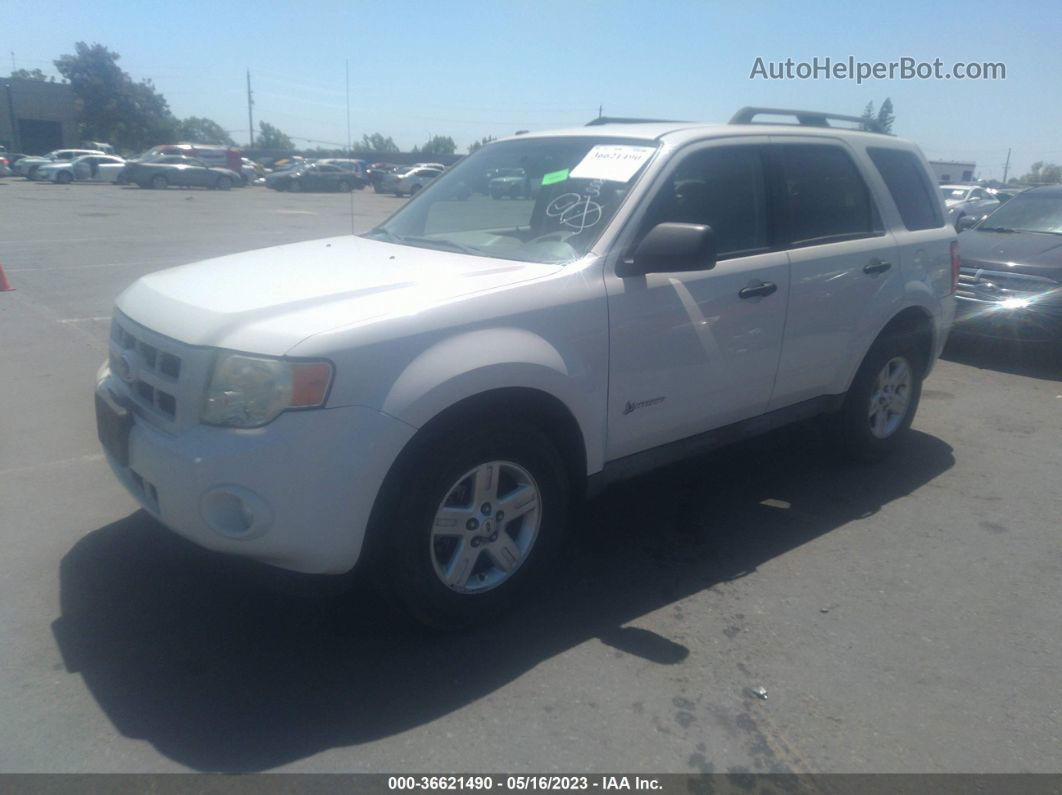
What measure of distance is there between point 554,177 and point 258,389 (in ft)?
6.47

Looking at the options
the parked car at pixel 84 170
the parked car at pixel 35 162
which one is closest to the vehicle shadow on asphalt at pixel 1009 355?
the parked car at pixel 84 170

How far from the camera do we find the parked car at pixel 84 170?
41062 mm

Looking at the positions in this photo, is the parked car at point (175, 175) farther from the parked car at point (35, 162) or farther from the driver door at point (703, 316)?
the driver door at point (703, 316)

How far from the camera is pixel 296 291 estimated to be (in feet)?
10.6

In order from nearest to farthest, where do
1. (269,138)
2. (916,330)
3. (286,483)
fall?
(286,483) < (916,330) < (269,138)

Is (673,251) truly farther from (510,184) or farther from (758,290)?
(510,184)

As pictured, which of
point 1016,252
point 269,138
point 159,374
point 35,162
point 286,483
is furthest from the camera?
point 269,138

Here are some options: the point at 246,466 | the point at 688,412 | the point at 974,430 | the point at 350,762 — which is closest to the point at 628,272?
the point at 688,412

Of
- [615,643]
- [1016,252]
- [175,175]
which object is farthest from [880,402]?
[175,175]

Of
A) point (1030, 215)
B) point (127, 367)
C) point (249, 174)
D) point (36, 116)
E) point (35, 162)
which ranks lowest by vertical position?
point (127, 367)

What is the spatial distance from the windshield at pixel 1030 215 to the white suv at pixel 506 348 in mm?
5111

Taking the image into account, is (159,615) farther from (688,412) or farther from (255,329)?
(688,412)

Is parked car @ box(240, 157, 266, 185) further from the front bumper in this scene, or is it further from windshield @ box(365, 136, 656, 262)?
the front bumper

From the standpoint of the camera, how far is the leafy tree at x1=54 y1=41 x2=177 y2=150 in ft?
213
